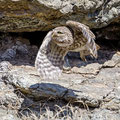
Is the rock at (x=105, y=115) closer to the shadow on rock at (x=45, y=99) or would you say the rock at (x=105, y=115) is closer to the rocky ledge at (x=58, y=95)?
the rocky ledge at (x=58, y=95)

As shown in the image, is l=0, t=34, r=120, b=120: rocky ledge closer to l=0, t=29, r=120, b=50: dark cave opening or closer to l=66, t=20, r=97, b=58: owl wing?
l=66, t=20, r=97, b=58: owl wing

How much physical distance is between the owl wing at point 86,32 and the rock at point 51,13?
1.15 meters

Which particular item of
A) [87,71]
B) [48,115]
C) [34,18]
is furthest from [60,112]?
[34,18]

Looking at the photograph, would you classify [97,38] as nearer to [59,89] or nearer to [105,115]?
[59,89]

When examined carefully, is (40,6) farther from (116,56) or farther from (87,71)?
(116,56)

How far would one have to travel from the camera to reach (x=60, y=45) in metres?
4.17

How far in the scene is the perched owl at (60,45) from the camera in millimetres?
4039

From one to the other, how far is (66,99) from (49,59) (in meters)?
0.78

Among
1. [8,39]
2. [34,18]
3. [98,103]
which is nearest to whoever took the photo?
[98,103]

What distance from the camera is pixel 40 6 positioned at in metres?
5.25

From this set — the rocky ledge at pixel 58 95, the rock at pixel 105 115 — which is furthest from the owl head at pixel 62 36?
the rock at pixel 105 115

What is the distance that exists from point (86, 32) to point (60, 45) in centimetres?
40

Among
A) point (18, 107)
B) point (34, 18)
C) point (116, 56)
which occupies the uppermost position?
point (34, 18)

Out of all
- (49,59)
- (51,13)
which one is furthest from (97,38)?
(49,59)
